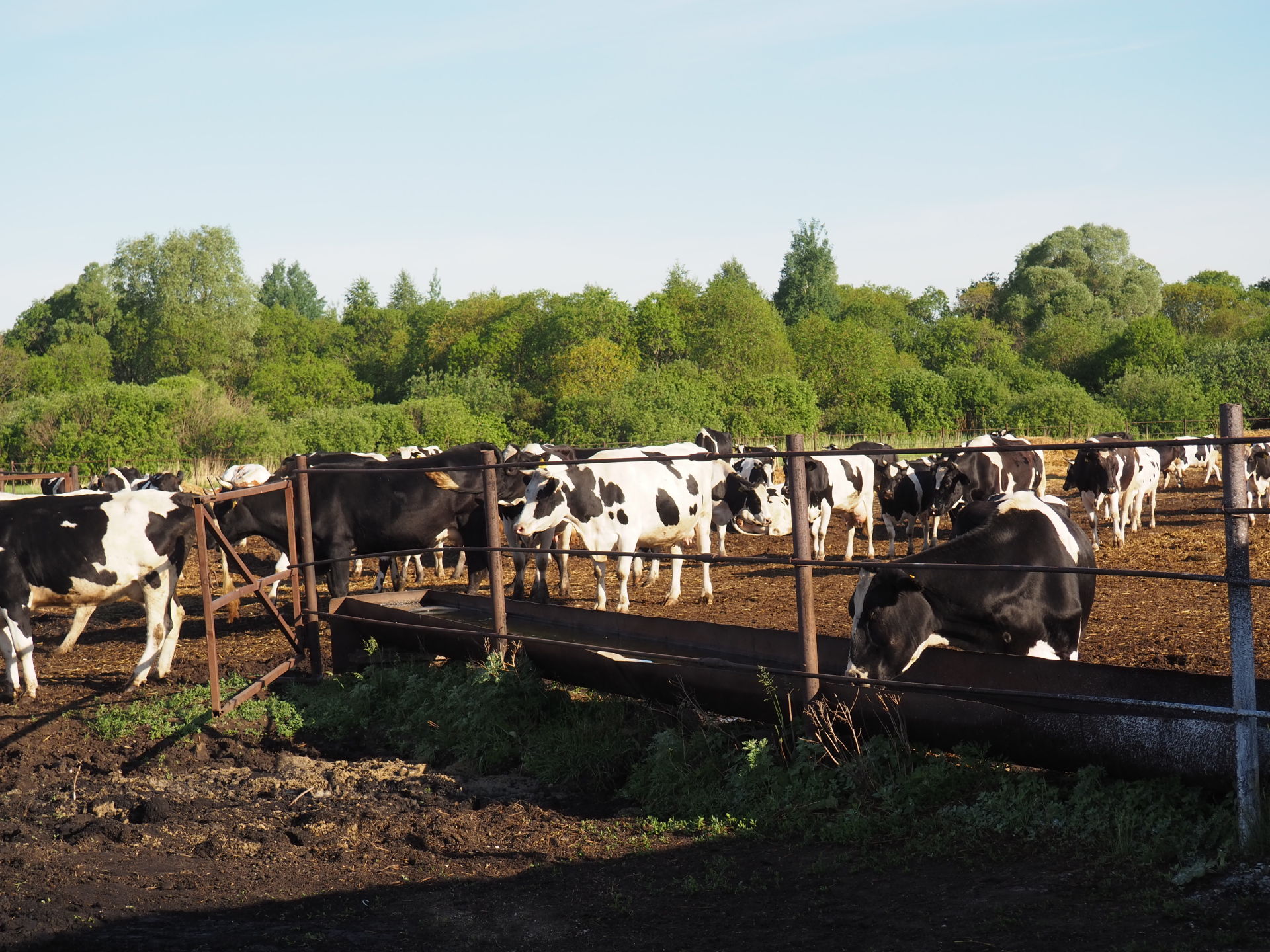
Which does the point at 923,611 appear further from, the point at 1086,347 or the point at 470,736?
the point at 1086,347

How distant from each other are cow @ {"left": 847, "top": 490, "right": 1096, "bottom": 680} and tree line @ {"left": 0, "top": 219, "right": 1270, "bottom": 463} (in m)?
31.5

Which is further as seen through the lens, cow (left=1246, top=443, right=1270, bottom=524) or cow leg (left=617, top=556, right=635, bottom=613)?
cow (left=1246, top=443, right=1270, bottom=524)

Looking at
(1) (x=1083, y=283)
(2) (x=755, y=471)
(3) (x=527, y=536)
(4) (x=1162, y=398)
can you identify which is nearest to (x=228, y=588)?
(3) (x=527, y=536)

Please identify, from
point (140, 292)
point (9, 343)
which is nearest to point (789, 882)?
point (140, 292)

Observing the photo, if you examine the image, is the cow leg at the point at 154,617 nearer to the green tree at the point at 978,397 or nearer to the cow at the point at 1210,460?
the cow at the point at 1210,460

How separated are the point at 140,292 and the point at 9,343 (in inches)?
631

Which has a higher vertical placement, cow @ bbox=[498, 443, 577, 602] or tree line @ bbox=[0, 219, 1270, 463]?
tree line @ bbox=[0, 219, 1270, 463]

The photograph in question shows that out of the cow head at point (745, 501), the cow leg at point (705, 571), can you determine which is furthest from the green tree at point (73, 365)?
the cow leg at point (705, 571)

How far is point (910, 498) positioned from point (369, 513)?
8597 mm

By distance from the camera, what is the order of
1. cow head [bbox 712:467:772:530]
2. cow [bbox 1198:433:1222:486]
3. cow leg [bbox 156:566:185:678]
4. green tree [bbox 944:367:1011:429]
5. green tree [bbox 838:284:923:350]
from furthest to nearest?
green tree [bbox 838:284:923:350] → green tree [bbox 944:367:1011:429] → cow [bbox 1198:433:1222:486] → cow head [bbox 712:467:772:530] → cow leg [bbox 156:566:185:678]

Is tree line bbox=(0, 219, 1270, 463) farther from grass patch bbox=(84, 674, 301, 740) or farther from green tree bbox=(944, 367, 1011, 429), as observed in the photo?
grass patch bbox=(84, 674, 301, 740)

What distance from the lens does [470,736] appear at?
267 inches

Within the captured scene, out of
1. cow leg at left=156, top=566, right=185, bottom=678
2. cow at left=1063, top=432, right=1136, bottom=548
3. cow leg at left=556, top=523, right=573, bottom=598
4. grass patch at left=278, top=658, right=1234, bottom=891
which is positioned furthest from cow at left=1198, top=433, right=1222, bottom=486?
cow leg at left=156, top=566, right=185, bottom=678

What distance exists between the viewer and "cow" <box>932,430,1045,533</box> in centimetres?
1678
